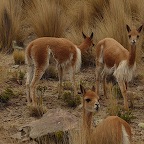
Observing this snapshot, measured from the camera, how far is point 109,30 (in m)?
10.7

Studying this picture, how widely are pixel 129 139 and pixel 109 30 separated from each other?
5247 millimetres

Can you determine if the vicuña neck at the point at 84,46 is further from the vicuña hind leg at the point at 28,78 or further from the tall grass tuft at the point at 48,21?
the tall grass tuft at the point at 48,21

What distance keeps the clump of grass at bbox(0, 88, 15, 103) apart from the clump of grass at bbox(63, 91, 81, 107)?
36.7 inches

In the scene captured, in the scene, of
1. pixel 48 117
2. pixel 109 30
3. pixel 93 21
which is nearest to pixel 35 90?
pixel 48 117

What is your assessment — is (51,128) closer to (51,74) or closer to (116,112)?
(116,112)

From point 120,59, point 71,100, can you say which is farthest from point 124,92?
point 71,100

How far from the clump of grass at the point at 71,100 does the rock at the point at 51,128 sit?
4.30ft

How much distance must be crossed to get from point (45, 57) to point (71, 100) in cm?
84

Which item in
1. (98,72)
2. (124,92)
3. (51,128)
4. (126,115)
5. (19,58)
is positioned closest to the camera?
(51,128)

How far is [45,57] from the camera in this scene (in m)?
8.34

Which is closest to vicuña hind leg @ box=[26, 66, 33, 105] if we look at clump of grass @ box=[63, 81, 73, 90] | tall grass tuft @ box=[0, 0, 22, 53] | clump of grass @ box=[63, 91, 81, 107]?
clump of grass @ box=[63, 91, 81, 107]

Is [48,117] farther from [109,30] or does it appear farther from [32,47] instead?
[109,30]

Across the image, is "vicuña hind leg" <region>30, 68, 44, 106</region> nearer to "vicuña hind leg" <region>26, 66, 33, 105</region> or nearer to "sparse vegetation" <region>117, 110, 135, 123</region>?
"vicuña hind leg" <region>26, 66, 33, 105</region>

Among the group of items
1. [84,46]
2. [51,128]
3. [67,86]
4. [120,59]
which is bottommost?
[67,86]
